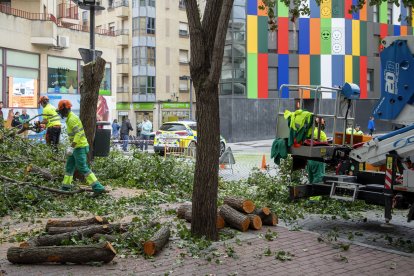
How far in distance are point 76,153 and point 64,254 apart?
4.75 metres

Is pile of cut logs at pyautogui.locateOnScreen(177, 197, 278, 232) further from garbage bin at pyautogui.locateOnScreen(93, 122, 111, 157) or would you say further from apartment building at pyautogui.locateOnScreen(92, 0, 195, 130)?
apartment building at pyautogui.locateOnScreen(92, 0, 195, 130)

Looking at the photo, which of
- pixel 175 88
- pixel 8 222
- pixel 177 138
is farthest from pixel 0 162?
pixel 175 88

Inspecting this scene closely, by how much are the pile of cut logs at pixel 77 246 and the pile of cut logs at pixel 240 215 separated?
100 centimetres

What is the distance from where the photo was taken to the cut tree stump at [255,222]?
7887 mm

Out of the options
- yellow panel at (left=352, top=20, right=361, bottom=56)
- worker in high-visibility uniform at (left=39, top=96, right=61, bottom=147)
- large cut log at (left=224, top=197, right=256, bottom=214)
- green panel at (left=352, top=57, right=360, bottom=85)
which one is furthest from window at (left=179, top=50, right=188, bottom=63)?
large cut log at (left=224, top=197, right=256, bottom=214)

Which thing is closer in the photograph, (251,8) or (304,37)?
(251,8)

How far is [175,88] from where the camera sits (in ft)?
192

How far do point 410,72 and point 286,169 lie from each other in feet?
15.0

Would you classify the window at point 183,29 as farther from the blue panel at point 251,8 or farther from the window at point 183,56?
the blue panel at point 251,8

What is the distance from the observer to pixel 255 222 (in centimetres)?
792

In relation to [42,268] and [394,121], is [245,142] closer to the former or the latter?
[394,121]

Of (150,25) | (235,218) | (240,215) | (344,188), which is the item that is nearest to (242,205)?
(240,215)

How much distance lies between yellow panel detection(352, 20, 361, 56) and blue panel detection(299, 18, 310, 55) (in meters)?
3.70

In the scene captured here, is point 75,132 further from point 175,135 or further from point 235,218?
point 175,135
